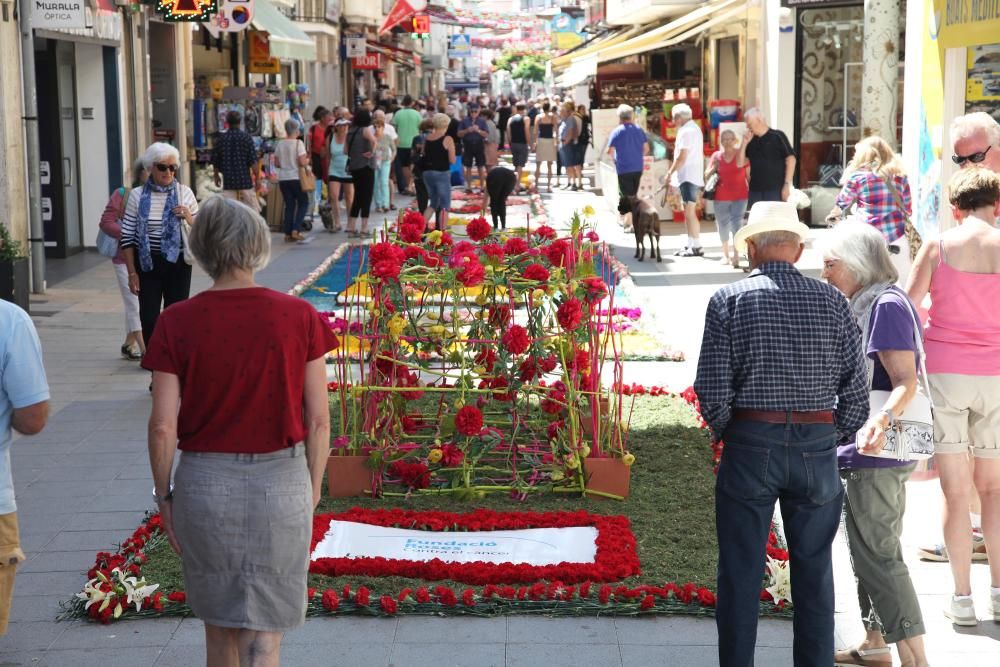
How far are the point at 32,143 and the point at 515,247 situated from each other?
881cm

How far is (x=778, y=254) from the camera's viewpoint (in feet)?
13.9

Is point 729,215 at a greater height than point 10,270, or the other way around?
point 729,215

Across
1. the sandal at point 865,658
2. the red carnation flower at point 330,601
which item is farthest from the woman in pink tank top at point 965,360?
the red carnation flower at point 330,601

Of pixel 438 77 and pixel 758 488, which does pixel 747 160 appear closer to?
pixel 758 488

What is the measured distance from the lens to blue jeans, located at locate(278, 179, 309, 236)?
1886 centimetres

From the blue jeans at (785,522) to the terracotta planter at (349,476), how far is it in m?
2.94

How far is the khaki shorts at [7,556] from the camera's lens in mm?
4449

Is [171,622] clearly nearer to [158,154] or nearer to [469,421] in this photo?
[469,421]

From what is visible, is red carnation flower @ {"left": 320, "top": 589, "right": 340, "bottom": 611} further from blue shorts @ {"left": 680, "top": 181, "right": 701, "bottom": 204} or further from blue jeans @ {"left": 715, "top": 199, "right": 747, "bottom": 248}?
blue shorts @ {"left": 680, "top": 181, "right": 701, "bottom": 204}

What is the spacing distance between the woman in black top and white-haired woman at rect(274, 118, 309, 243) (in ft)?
2.29

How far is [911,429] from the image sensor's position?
458 centimetres

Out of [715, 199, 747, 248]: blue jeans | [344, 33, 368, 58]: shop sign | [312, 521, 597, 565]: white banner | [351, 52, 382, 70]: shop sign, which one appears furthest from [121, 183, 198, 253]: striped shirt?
[351, 52, 382, 70]: shop sign

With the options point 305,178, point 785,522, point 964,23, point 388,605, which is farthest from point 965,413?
point 305,178

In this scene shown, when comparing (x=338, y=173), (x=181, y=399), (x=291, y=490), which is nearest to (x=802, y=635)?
(x=291, y=490)
